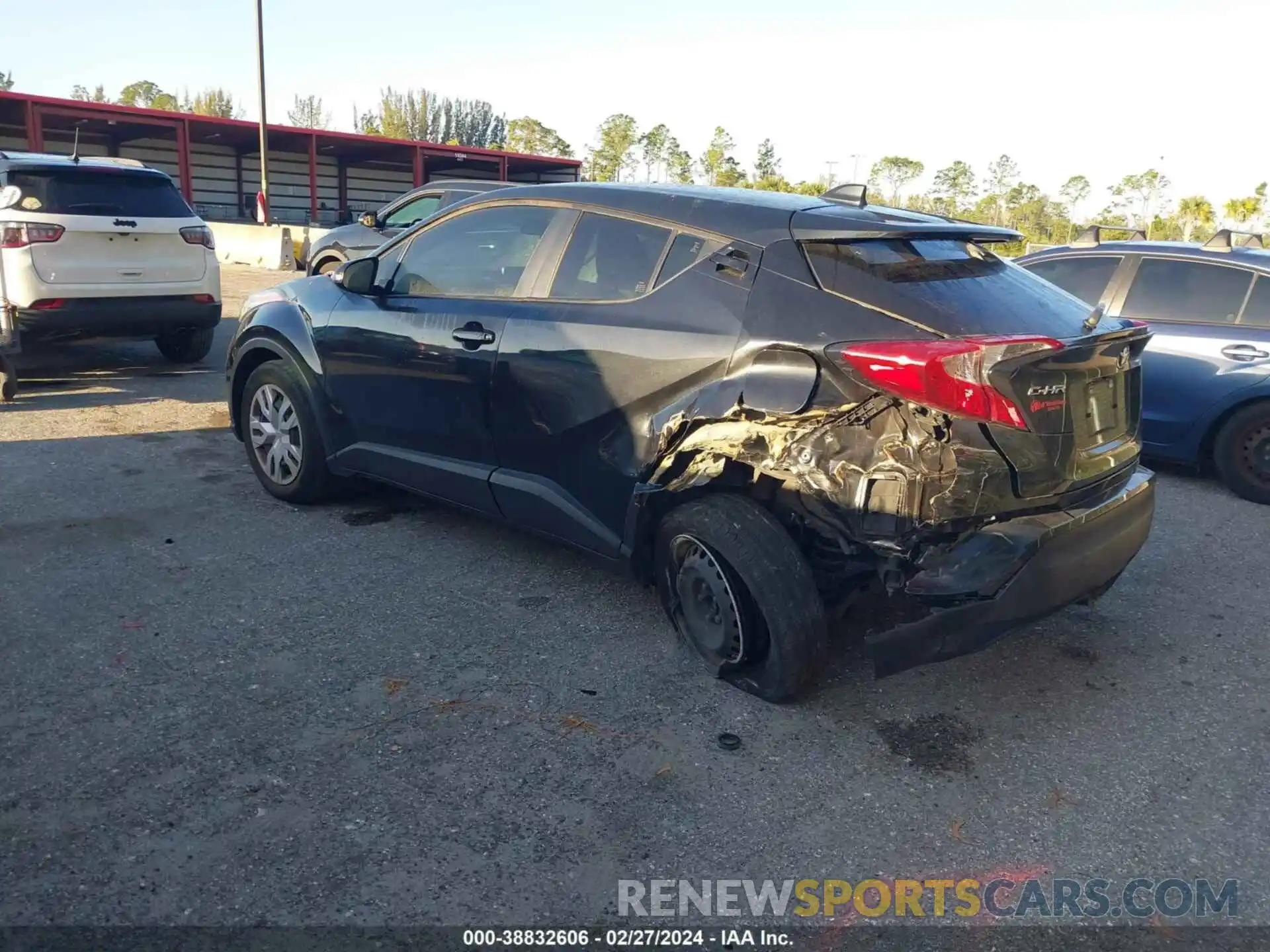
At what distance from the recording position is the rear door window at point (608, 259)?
3.87 meters

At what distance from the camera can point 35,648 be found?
3732 millimetres

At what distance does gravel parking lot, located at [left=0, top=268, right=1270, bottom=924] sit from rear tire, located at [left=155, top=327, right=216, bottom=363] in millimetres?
5123

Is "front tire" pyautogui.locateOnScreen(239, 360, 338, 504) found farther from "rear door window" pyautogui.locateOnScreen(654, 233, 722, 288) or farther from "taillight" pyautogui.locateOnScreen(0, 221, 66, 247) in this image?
"taillight" pyautogui.locateOnScreen(0, 221, 66, 247)

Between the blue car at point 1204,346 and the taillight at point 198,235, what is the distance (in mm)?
7336

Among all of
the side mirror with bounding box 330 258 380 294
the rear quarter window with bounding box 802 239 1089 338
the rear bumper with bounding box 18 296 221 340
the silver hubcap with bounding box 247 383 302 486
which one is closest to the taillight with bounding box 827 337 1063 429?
the rear quarter window with bounding box 802 239 1089 338

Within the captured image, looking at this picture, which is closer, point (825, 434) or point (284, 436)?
point (825, 434)

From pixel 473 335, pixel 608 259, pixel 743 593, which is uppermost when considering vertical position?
pixel 608 259

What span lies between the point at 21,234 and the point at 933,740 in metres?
7.89

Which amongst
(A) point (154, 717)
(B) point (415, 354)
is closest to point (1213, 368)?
(B) point (415, 354)

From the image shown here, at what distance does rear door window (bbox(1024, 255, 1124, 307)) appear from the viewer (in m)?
7.09

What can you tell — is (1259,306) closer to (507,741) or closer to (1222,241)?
(1222,241)

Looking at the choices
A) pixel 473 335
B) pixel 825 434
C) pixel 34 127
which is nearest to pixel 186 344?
pixel 473 335

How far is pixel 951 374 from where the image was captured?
3.04 m

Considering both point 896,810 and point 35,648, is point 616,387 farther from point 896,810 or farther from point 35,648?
point 35,648
